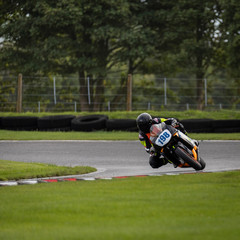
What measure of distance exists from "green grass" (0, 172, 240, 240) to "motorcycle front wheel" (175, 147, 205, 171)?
0.73 m

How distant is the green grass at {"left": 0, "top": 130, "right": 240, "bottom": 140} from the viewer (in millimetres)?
19641

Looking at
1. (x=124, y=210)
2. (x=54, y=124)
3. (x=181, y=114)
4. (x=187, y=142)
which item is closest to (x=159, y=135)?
(x=187, y=142)

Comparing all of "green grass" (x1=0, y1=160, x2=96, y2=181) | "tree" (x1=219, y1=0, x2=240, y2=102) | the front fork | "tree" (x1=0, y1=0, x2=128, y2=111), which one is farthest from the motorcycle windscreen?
"tree" (x1=219, y1=0, x2=240, y2=102)

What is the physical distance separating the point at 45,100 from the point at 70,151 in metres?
14.2

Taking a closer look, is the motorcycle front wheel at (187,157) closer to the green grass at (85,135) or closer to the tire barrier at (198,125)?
the green grass at (85,135)

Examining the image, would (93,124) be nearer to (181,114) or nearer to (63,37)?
(181,114)

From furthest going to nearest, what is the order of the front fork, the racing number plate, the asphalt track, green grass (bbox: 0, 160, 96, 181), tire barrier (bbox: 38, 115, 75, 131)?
tire barrier (bbox: 38, 115, 75, 131) < the asphalt track < green grass (bbox: 0, 160, 96, 181) < the front fork < the racing number plate

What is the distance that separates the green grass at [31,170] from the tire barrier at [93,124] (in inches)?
353

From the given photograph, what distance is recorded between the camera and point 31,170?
11922 mm

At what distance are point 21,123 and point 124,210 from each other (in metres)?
15.2

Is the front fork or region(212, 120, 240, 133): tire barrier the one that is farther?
region(212, 120, 240, 133): tire barrier

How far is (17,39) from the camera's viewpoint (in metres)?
36.5

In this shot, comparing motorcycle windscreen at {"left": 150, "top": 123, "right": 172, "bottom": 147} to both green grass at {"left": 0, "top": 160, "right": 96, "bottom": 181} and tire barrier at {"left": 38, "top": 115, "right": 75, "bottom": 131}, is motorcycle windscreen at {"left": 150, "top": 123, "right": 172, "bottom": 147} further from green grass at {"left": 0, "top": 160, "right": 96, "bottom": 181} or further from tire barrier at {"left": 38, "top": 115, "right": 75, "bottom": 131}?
tire barrier at {"left": 38, "top": 115, "right": 75, "bottom": 131}

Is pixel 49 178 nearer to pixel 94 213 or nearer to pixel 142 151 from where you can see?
pixel 94 213
